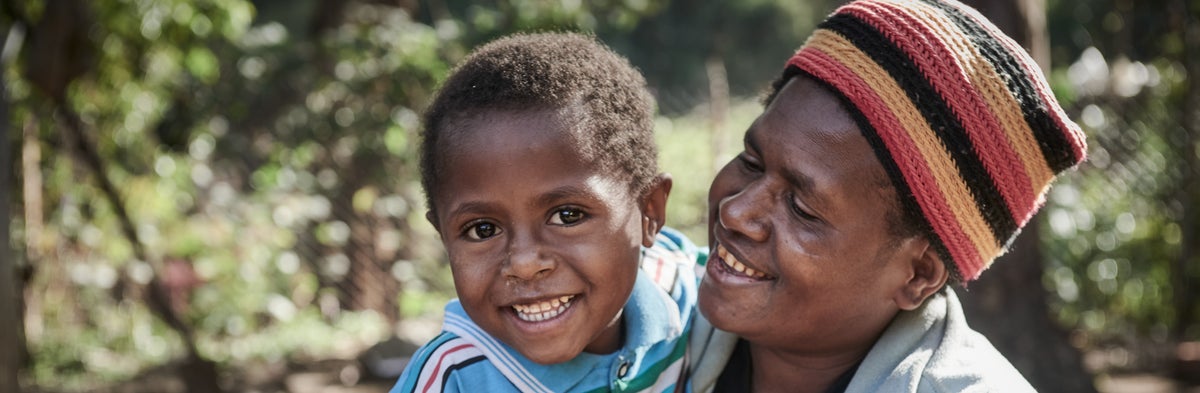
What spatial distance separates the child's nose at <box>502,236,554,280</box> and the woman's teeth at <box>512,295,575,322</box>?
2.5 inches

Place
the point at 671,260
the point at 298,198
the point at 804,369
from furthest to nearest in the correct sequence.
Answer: the point at 298,198 < the point at 671,260 < the point at 804,369

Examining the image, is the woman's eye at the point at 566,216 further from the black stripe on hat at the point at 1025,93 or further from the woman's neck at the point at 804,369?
the black stripe on hat at the point at 1025,93

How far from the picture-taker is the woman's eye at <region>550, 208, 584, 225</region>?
1.98 m

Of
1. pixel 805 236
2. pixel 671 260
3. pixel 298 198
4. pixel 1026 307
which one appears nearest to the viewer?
pixel 805 236

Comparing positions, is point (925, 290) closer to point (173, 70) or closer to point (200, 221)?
point (173, 70)

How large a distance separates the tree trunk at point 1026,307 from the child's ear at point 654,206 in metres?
2.61

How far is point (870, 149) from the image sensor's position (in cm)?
189

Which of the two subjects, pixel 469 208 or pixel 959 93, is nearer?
pixel 959 93

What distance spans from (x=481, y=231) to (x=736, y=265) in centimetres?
46

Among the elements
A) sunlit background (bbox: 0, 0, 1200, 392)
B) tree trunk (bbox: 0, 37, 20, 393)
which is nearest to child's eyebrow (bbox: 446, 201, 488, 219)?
tree trunk (bbox: 0, 37, 20, 393)

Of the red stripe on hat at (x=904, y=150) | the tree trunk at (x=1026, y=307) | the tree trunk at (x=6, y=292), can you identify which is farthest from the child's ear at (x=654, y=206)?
the tree trunk at (x=1026, y=307)

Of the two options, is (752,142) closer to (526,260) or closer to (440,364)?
(526,260)

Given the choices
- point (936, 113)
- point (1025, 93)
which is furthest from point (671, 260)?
point (1025, 93)

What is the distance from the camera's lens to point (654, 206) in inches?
88.0
